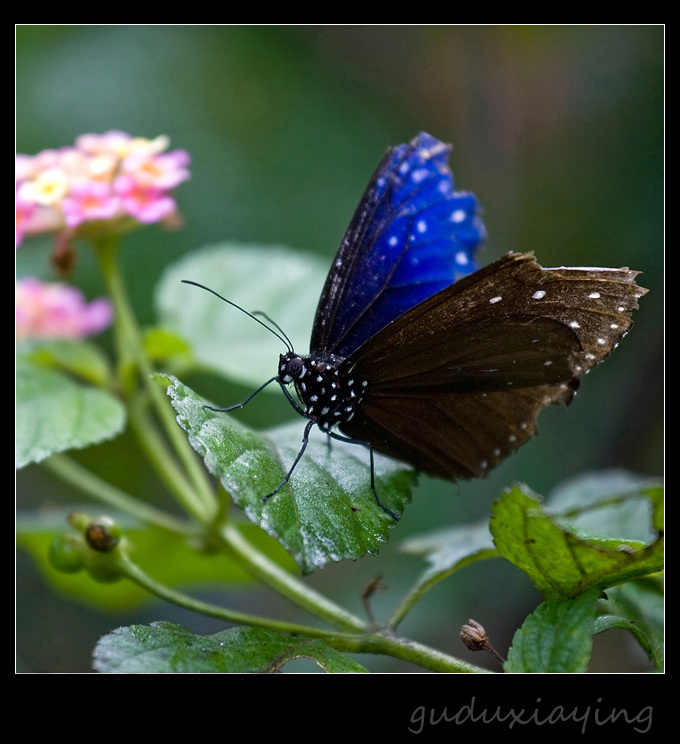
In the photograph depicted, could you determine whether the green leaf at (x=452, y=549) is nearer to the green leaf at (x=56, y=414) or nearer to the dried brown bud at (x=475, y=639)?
the dried brown bud at (x=475, y=639)

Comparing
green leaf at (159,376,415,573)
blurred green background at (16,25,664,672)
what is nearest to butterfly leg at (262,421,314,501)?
green leaf at (159,376,415,573)

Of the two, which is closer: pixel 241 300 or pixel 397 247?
pixel 397 247

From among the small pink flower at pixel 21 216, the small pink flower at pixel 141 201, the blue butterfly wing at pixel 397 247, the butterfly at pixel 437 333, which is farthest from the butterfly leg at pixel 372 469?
the small pink flower at pixel 21 216

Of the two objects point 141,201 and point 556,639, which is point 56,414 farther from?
point 556,639

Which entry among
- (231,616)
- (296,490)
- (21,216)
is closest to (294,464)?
(296,490)
